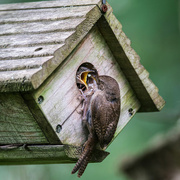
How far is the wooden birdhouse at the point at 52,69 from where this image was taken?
2514 mm

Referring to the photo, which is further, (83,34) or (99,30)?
(99,30)

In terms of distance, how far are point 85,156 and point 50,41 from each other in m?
0.79

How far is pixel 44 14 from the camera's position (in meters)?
3.15

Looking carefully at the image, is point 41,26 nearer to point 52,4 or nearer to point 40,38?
point 40,38

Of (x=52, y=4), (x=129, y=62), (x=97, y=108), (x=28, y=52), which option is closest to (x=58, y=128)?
(x=97, y=108)

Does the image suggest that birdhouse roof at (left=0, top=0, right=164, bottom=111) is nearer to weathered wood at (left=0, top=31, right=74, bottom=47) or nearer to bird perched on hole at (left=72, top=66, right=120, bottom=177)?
weathered wood at (left=0, top=31, right=74, bottom=47)

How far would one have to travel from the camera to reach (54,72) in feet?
8.92

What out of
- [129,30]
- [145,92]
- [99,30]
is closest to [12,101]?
[99,30]

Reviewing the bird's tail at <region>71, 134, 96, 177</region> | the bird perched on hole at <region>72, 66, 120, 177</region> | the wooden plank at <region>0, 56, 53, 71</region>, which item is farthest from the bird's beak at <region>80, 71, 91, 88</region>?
the wooden plank at <region>0, 56, 53, 71</region>

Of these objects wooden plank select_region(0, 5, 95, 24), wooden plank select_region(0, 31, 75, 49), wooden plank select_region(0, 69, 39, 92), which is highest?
wooden plank select_region(0, 5, 95, 24)

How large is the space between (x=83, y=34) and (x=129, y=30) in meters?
5.66

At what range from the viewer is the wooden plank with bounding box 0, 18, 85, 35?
2826mm

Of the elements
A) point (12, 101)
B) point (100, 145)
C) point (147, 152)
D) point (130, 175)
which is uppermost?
point (12, 101)

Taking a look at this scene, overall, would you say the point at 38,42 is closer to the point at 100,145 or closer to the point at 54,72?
the point at 54,72
